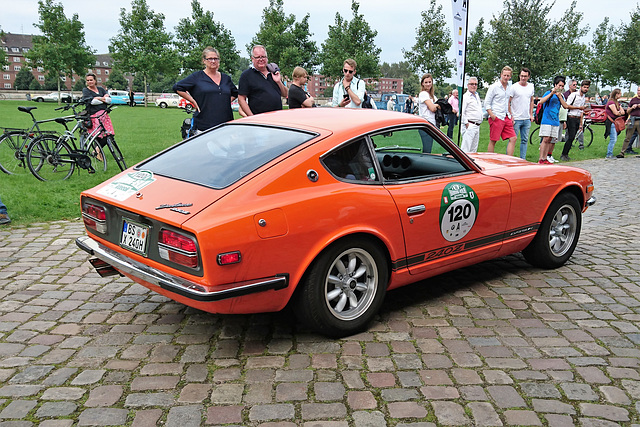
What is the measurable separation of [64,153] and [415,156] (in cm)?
717

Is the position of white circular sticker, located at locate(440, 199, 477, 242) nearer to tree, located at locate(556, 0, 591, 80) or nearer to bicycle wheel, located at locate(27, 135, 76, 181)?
bicycle wheel, located at locate(27, 135, 76, 181)

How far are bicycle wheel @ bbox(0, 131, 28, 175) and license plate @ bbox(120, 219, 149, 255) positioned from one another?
7.01m

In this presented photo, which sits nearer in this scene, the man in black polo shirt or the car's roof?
the car's roof

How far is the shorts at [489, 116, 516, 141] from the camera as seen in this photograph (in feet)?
34.0

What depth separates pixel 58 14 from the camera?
52344 millimetres

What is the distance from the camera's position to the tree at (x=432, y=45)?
42688 mm

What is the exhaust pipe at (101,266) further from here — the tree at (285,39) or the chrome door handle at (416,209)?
the tree at (285,39)

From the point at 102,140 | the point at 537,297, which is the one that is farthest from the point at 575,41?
the point at 537,297

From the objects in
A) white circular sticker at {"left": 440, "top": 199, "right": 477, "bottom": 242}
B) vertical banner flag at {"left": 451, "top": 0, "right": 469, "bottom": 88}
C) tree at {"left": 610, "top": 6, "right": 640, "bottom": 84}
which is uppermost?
tree at {"left": 610, "top": 6, "right": 640, "bottom": 84}

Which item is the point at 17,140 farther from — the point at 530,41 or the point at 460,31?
the point at 530,41

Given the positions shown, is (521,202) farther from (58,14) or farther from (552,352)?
(58,14)

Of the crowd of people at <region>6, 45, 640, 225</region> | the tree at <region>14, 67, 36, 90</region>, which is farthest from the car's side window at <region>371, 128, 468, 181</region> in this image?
the tree at <region>14, 67, 36, 90</region>

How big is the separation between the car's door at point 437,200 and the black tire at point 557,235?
0.64m

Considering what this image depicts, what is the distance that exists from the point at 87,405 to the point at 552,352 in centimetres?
265
